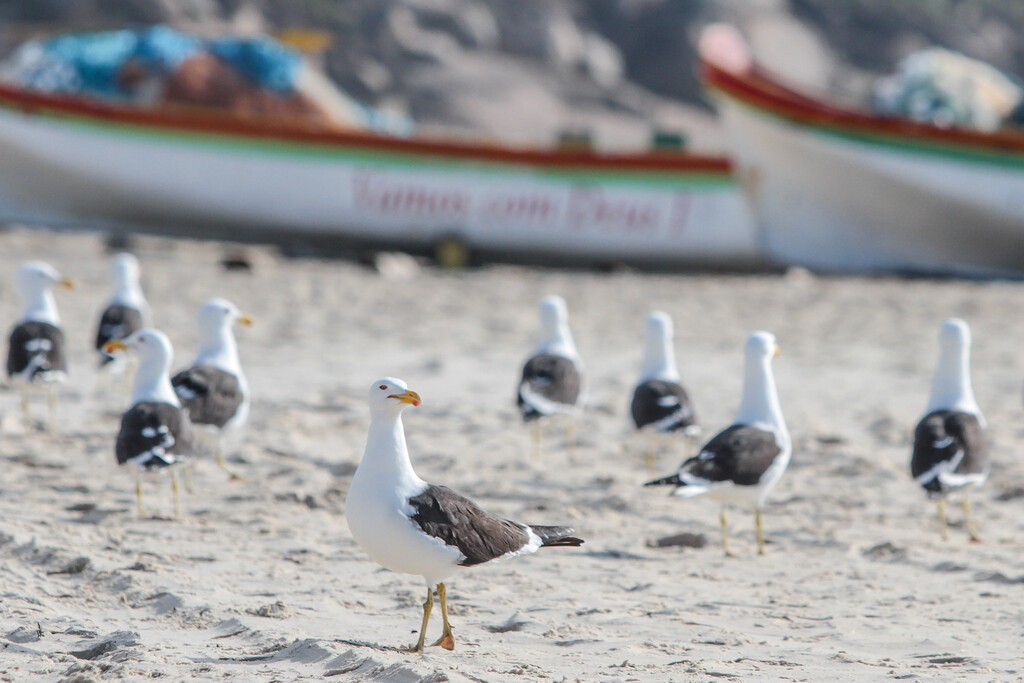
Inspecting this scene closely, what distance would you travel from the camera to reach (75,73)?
1656 cm

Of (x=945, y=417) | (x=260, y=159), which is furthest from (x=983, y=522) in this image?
(x=260, y=159)

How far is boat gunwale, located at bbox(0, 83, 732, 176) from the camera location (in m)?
15.1

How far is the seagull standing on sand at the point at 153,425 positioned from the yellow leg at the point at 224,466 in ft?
1.26

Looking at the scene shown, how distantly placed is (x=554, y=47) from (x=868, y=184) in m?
14.0

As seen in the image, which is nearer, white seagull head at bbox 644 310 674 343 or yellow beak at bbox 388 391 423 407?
yellow beak at bbox 388 391 423 407

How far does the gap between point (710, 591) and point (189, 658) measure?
1.91 m

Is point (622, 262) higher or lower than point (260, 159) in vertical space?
lower

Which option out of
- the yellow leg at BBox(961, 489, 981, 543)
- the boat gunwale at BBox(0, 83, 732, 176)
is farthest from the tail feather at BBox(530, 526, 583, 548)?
the boat gunwale at BBox(0, 83, 732, 176)

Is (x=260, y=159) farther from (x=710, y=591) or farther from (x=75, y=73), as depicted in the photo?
(x=710, y=591)

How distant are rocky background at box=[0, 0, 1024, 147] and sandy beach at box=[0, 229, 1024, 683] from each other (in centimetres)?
1511

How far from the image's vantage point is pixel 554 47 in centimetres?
2795

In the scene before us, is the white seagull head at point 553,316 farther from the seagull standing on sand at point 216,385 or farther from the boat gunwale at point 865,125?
the boat gunwale at point 865,125

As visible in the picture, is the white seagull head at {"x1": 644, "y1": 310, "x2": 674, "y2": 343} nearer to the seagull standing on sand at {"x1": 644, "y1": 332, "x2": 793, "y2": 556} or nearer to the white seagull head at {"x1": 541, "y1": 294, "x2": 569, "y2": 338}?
the white seagull head at {"x1": 541, "y1": 294, "x2": 569, "y2": 338}

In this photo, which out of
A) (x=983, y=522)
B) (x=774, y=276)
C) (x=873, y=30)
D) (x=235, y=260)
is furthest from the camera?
(x=873, y=30)
